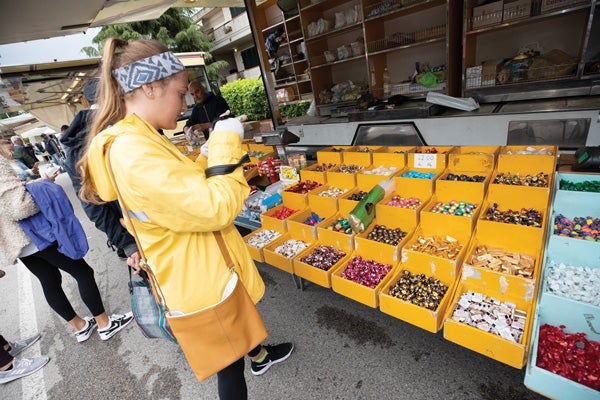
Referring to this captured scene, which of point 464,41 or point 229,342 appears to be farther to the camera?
point 464,41

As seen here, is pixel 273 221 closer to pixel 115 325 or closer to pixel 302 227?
pixel 302 227

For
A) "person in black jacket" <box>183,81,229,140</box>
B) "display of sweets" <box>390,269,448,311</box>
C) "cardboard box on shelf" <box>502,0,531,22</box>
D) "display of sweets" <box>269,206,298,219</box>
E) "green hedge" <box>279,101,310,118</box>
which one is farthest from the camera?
"green hedge" <box>279,101,310,118</box>

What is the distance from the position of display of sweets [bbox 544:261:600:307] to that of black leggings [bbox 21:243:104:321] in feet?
10.5

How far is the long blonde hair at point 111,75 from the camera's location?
99 cm

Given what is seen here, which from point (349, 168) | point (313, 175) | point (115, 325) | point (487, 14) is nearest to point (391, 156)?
point (349, 168)

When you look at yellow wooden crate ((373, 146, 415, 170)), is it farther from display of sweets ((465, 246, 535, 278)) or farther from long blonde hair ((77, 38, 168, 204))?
long blonde hair ((77, 38, 168, 204))

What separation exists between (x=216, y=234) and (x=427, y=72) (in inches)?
173

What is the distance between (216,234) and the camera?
1.12m

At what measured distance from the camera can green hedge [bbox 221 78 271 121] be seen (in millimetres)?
12094

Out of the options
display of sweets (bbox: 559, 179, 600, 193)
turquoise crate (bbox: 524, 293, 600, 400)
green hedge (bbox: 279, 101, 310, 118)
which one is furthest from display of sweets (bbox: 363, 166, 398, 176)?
green hedge (bbox: 279, 101, 310, 118)

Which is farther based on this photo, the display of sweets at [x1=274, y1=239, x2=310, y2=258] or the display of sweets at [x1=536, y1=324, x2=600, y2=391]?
the display of sweets at [x1=274, y1=239, x2=310, y2=258]

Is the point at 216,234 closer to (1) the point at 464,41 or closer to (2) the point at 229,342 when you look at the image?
(2) the point at 229,342

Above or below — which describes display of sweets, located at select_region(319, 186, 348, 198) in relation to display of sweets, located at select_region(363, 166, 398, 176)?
below

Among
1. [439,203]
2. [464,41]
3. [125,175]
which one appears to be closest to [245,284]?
[125,175]
